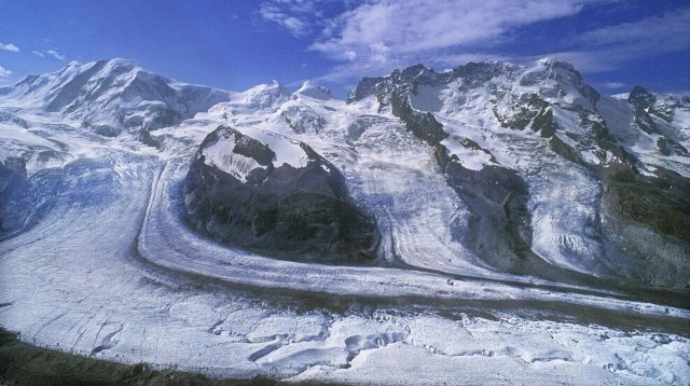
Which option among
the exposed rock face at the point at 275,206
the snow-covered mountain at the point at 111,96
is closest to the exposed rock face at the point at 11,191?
the exposed rock face at the point at 275,206

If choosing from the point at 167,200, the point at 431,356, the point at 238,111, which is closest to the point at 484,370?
the point at 431,356

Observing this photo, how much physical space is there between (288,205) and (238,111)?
84322mm

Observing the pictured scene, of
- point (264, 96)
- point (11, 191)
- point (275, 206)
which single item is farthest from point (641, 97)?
point (11, 191)

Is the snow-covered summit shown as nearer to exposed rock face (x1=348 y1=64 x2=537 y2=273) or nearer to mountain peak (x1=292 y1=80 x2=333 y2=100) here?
mountain peak (x1=292 y1=80 x2=333 y2=100)

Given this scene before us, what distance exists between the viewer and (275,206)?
172 ft

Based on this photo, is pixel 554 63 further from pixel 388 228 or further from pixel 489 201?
pixel 388 228

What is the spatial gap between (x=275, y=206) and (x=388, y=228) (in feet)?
50.1

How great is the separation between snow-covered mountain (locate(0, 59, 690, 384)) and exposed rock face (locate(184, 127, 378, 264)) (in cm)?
28

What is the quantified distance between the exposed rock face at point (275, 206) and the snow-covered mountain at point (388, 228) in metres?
0.28

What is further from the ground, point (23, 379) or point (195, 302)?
point (195, 302)

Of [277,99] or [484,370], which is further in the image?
[277,99]

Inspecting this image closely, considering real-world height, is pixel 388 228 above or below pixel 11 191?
above

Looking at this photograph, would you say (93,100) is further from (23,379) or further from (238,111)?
(23,379)

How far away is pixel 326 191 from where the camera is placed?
54969 millimetres
